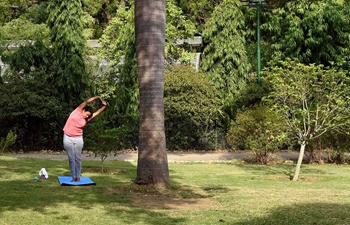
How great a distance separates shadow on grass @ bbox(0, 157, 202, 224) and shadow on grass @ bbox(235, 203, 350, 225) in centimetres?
131

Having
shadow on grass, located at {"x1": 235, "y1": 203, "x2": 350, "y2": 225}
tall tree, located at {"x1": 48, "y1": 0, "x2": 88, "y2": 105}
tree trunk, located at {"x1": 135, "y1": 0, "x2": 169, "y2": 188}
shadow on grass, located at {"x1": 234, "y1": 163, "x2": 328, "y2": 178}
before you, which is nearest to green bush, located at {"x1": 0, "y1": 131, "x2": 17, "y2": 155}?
tall tree, located at {"x1": 48, "y1": 0, "x2": 88, "y2": 105}

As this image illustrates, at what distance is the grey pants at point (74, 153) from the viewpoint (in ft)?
46.0

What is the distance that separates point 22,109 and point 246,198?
58.7 ft

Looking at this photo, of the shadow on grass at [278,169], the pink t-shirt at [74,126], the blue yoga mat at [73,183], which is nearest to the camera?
the blue yoga mat at [73,183]

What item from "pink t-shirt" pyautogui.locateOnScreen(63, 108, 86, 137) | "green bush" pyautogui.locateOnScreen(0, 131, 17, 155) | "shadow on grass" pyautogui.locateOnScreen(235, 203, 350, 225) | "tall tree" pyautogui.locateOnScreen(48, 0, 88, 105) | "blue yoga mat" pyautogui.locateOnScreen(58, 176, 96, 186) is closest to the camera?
"shadow on grass" pyautogui.locateOnScreen(235, 203, 350, 225)

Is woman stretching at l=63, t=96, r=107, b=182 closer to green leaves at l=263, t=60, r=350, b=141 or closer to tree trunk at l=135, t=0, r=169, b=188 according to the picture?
tree trunk at l=135, t=0, r=169, b=188

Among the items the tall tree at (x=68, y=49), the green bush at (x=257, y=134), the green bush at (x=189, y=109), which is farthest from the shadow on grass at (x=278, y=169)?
the tall tree at (x=68, y=49)

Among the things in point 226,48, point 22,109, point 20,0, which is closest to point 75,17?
point 22,109

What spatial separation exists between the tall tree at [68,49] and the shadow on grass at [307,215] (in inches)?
794

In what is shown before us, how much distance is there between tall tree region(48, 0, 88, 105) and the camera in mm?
29875

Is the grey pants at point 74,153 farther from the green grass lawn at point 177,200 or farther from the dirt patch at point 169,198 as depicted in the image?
the dirt patch at point 169,198

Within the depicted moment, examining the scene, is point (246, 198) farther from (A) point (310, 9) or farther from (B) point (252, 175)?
(A) point (310, 9)

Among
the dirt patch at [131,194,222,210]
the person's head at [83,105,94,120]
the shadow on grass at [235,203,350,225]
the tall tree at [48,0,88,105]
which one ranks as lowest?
the dirt patch at [131,194,222,210]

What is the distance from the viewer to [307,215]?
10.1 metres
